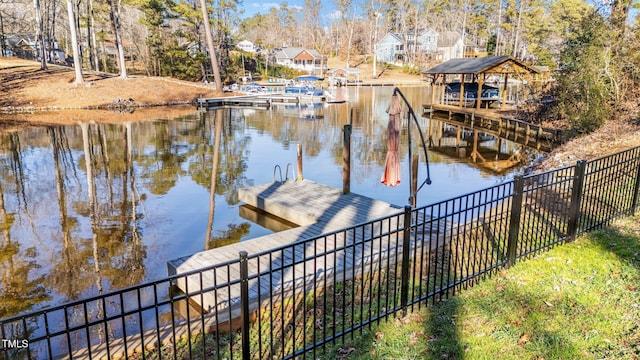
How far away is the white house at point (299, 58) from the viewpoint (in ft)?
243

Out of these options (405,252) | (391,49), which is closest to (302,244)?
(405,252)

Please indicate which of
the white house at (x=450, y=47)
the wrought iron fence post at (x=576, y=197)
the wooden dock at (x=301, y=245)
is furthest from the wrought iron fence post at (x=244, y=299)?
the white house at (x=450, y=47)

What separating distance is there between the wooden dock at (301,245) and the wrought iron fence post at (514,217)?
0.94 m

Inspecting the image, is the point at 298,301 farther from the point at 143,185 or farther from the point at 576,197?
the point at 143,185

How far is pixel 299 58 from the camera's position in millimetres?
74000

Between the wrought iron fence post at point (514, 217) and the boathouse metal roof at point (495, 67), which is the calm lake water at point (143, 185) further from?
the boathouse metal roof at point (495, 67)

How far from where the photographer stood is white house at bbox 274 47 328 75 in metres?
73.9

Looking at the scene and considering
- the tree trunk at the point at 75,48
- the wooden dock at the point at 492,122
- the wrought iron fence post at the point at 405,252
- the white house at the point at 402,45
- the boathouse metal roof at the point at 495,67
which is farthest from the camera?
the white house at the point at 402,45

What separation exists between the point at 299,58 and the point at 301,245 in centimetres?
6951

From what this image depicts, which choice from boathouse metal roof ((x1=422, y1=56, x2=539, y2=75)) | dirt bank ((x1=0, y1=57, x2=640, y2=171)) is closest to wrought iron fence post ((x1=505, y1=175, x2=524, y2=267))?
boathouse metal roof ((x1=422, y1=56, x2=539, y2=75))

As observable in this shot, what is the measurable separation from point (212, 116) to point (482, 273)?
26736 mm

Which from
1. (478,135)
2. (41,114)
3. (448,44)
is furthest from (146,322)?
(448,44)

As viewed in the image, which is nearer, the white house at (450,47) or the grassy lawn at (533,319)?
the grassy lawn at (533,319)

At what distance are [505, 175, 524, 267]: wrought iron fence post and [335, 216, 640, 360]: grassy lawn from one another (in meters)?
0.18
